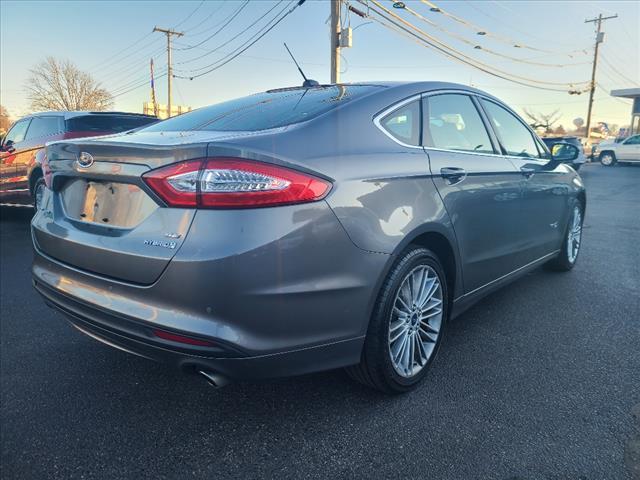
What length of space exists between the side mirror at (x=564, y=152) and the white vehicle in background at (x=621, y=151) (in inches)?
908

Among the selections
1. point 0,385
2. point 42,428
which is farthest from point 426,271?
point 0,385

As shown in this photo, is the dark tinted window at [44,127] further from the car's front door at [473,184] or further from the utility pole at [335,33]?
the utility pole at [335,33]

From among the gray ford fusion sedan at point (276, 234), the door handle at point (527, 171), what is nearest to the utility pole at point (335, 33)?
the door handle at point (527, 171)

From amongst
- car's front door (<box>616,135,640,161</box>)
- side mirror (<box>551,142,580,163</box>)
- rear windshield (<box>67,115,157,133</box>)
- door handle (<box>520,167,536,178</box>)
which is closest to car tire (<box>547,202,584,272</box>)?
side mirror (<box>551,142,580,163</box>)

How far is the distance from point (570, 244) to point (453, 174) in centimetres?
263

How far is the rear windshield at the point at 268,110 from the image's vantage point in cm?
219

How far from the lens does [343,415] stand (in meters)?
2.25

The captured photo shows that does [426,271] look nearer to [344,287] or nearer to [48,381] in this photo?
[344,287]

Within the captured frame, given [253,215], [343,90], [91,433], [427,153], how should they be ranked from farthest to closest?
1. [343,90]
2. [427,153]
3. [91,433]
4. [253,215]

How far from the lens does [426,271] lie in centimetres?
247

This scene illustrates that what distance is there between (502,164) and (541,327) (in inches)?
45.9

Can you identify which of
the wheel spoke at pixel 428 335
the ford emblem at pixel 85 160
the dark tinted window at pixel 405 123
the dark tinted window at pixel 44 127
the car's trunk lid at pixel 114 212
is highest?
the dark tinted window at pixel 44 127

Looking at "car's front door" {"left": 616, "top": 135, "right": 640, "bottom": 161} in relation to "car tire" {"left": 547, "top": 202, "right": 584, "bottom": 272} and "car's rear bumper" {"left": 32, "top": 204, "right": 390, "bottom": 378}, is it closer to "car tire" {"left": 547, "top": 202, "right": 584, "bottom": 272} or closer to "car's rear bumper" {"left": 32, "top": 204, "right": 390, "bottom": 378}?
"car tire" {"left": 547, "top": 202, "right": 584, "bottom": 272}

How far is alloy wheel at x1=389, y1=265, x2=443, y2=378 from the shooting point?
2340mm
